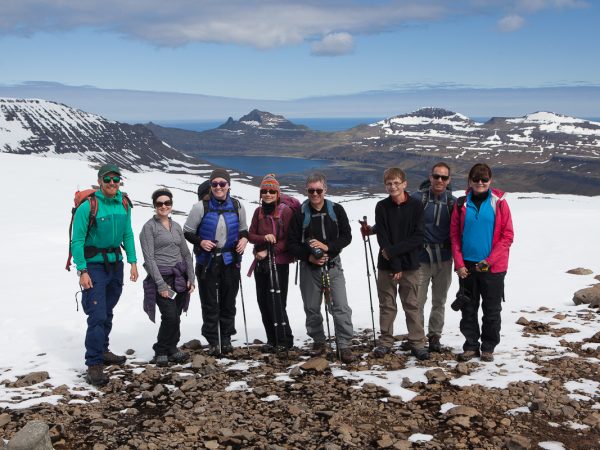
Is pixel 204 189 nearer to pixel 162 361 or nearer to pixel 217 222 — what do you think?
pixel 217 222

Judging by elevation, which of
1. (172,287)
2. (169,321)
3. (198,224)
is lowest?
(169,321)

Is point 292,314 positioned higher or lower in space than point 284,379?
lower

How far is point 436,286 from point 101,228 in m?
5.88

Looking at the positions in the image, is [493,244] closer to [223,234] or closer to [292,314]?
[223,234]

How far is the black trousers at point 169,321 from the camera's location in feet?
30.6

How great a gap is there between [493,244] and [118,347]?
7592mm

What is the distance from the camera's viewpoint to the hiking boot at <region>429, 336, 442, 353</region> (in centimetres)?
948

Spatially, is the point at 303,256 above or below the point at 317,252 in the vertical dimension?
below

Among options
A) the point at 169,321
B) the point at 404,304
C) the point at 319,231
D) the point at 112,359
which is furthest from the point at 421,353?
the point at 112,359

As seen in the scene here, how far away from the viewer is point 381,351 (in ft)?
30.8

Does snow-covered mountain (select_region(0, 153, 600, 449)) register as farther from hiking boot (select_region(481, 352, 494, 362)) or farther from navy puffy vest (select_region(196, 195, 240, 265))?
navy puffy vest (select_region(196, 195, 240, 265))

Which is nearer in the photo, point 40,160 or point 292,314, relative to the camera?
point 292,314

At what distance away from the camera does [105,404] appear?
7.60 metres

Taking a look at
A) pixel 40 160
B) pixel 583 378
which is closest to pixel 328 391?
pixel 583 378
